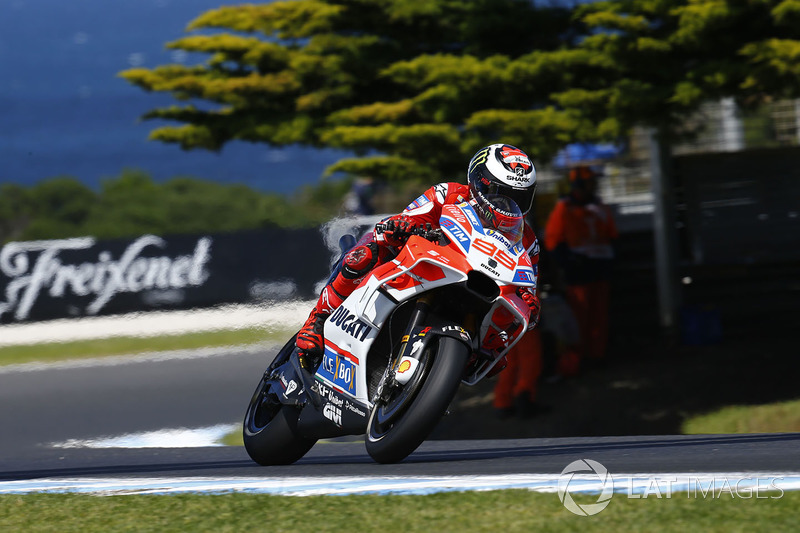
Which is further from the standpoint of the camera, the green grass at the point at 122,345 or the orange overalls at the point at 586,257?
the green grass at the point at 122,345

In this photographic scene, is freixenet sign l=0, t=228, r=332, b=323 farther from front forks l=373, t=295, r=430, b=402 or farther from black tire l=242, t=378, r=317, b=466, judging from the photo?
front forks l=373, t=295, r=430, b=402

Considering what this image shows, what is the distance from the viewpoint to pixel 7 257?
1085 centimetres

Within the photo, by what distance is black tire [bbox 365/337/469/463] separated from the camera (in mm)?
4531

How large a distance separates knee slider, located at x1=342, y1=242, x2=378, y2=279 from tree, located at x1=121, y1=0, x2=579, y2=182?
3.85 metres

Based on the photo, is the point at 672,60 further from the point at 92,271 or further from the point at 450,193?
the point at 92,271

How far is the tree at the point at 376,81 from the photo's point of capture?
9.11 metres

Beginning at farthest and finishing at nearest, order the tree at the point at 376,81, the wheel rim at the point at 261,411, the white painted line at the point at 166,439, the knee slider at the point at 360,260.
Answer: the tree at the point at 376,81, the white painted line at the point at 166,439, the wheel rim at the point at 261,411, the knee slider at the point at 360,260

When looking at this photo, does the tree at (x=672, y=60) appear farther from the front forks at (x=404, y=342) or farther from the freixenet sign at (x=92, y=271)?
the front forks at (x=404, y=342)

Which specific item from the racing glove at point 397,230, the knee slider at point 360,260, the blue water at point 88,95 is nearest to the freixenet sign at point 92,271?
the knee slider at point 360,260

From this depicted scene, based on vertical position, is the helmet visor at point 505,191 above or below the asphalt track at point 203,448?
above

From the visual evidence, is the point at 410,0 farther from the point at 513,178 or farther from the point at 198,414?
the point at 513,178

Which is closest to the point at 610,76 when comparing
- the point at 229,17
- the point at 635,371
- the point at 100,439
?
the point at 635,371

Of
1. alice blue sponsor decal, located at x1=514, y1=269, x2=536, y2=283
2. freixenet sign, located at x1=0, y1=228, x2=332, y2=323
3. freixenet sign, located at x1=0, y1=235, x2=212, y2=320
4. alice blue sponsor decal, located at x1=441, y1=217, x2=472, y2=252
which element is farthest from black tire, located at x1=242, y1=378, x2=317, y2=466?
freixenet sign, located at x1=0, y1=235, x2=212, y2=320

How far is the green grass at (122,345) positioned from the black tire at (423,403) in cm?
488
